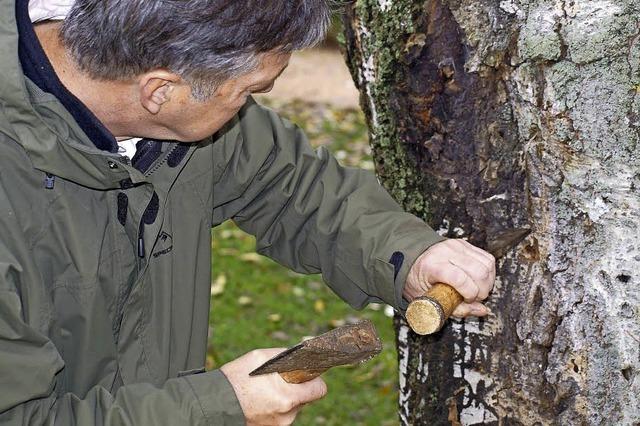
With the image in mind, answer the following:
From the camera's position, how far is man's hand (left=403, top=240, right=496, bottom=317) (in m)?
2.38

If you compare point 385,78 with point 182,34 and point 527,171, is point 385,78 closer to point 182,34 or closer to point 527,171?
point 527,171

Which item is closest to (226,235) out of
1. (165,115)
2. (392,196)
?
(392,196)

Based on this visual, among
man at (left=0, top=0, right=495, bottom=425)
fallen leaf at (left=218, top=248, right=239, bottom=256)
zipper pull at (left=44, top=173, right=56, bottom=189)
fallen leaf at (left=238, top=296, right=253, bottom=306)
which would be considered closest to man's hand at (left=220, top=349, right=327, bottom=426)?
man at (left=0, top=0, right=495, bottom=425)

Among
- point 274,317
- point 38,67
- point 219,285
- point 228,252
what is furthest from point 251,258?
point 38,67

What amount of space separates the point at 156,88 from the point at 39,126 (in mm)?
270

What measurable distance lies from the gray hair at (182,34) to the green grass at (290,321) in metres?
3.37

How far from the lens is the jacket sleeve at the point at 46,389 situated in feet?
6.39

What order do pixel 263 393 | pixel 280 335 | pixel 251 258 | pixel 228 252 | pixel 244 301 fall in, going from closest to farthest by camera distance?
pixel 263 393
pixel 280 335
pixel 244 301
pixel 251 258
pixel 228 252

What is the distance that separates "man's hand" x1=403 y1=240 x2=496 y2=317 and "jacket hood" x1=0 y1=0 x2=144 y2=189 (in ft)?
2.57

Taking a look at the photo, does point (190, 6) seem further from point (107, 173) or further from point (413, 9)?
point (413, 9)

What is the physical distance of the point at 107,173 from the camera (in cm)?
213

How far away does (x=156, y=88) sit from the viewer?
2148 millimetres

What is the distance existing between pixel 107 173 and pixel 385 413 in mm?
3491

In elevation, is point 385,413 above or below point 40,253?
below
